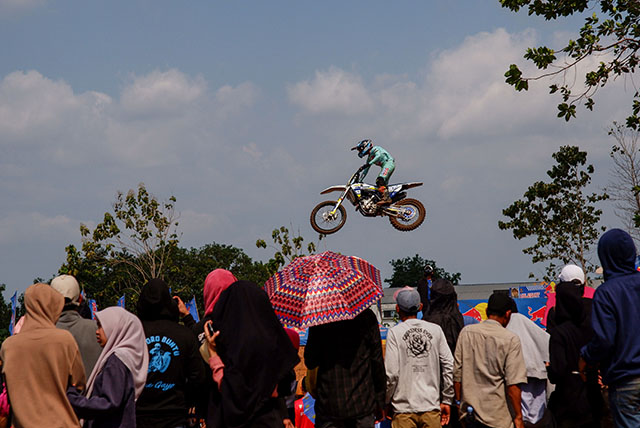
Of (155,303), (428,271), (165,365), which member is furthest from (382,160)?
(165,365)

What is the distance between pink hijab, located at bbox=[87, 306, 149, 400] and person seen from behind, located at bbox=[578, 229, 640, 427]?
Result: 282cm

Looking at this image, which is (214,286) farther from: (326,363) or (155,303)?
(326,363)

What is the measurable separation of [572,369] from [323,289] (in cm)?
205

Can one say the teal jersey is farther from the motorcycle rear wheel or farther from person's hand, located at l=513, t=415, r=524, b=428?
person's hand, located at l=513, t=415, r=524, b=428

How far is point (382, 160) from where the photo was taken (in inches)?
670

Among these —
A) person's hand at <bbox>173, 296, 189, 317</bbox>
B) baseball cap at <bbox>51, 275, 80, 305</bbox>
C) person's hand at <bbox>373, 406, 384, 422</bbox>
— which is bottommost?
person's hand at <bbox>373, 406, 384, 422</bbox>

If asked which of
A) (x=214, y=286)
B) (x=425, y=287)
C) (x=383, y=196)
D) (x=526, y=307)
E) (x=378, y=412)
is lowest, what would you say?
(x=378, y=412)

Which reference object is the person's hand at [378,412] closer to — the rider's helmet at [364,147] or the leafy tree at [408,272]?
the rider's helmet at [364,147]

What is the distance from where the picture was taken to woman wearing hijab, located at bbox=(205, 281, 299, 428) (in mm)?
4320

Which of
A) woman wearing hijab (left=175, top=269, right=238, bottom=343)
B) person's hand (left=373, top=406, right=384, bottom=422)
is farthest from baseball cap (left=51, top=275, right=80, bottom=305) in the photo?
person's hand (left=373, top=406, right=384, bottom=422)

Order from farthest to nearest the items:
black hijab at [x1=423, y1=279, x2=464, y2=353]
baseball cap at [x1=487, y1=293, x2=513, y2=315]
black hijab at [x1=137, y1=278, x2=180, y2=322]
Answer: black hijab at [x1=423, y1=279, x2=464, y2=353] < baseball cap at [x1=487, y1=293, x2=513, y2=315] < black hijab at [x1=137, y1=278, x2=180, y2=322]

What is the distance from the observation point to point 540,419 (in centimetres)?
602

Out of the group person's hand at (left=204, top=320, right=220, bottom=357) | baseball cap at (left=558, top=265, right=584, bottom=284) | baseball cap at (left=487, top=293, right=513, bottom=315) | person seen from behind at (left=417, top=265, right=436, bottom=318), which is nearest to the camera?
person's hand at (left=204, top=320, right=220, bottom=357)

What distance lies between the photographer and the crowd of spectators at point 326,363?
4391 mm
